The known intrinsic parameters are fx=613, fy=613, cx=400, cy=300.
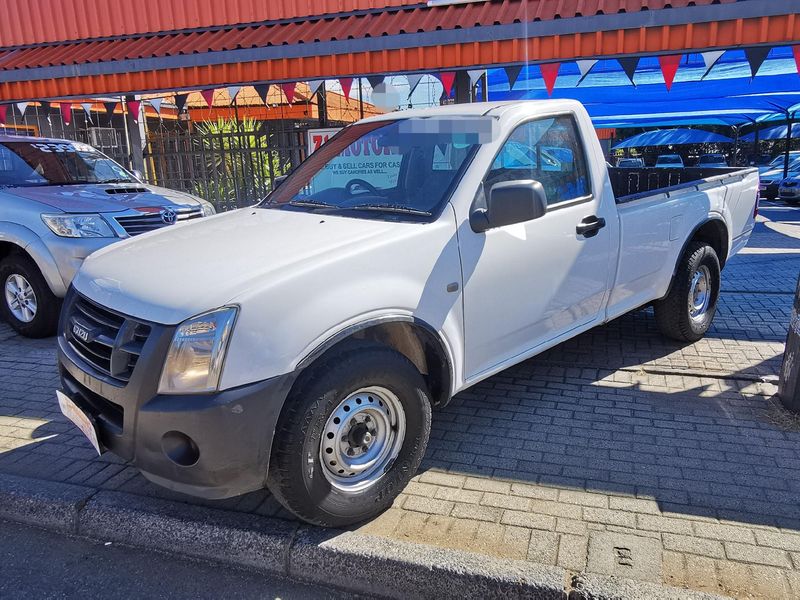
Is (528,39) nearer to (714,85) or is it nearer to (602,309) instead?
(602,309)

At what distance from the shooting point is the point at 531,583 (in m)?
2.55

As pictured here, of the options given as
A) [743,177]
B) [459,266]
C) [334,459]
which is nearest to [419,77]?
[743,177]

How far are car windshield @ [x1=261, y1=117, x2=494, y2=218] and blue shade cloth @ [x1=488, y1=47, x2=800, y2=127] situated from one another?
18.9ft

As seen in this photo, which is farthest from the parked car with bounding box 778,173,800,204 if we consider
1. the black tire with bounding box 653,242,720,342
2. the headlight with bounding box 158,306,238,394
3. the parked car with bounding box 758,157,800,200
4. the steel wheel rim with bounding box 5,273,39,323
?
the headlight with bounding box 158,306,238,394

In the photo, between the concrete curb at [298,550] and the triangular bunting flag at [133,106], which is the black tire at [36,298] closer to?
the concrete curb at [298,550]

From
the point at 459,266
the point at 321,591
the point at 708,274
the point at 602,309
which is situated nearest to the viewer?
the point at 321,591

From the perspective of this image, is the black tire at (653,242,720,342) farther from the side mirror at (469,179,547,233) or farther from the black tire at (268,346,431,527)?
the black tire at (268,346,431,527)

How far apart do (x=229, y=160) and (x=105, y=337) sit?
9.25 m

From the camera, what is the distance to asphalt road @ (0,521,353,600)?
273cm

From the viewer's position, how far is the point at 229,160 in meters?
11.4

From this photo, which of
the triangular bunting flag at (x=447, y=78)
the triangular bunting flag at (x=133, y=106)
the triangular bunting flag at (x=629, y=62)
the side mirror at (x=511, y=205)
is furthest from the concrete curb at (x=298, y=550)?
the triangular bunting flag at (x=133, y=106)

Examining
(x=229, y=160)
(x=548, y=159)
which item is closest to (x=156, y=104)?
(x=229, y=160)

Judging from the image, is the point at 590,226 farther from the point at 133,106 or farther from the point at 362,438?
the point at 133,106

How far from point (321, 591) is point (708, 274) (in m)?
4.36
